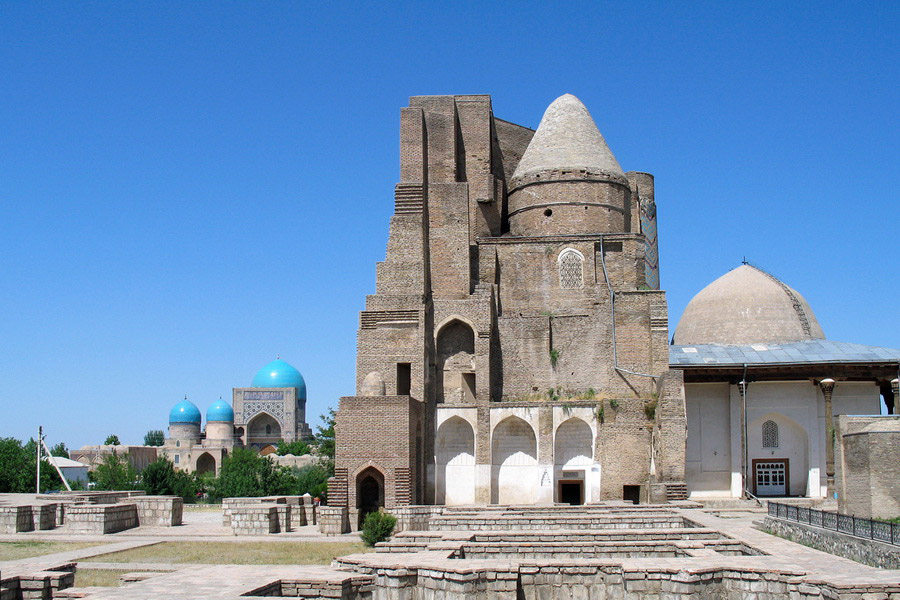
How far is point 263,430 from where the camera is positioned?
2682 inches

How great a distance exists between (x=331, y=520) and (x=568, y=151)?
16.6 m

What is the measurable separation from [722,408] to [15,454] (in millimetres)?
30954

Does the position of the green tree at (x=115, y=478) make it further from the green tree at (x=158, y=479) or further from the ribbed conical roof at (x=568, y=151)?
the ribbed conical roof at (x=568, y=151)

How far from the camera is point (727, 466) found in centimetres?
2842

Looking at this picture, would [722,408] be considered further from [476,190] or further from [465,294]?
[476,190]

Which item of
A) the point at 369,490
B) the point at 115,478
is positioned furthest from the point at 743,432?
the point at 115,478

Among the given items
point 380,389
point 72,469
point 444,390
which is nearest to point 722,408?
point 444,390

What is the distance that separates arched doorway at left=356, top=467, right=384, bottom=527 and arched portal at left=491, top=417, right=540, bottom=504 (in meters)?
3.90

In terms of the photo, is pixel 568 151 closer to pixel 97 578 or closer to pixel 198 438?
pixel 97 578

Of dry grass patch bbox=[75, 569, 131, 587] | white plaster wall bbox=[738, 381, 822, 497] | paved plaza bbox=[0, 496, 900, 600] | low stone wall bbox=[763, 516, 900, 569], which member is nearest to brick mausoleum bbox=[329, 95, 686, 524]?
white plaster wall bbox=[738, 381, 822, 497]

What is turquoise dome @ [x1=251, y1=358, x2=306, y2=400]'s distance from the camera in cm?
6888

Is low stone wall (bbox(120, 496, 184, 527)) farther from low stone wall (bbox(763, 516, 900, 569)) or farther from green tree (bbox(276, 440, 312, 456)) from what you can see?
green tree (bbox(276, 440, 312, 456))

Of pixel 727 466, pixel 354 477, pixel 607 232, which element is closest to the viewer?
pixel 354 477

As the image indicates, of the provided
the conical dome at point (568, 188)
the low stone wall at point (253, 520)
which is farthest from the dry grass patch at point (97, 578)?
the conical dome at point (568, 188)
